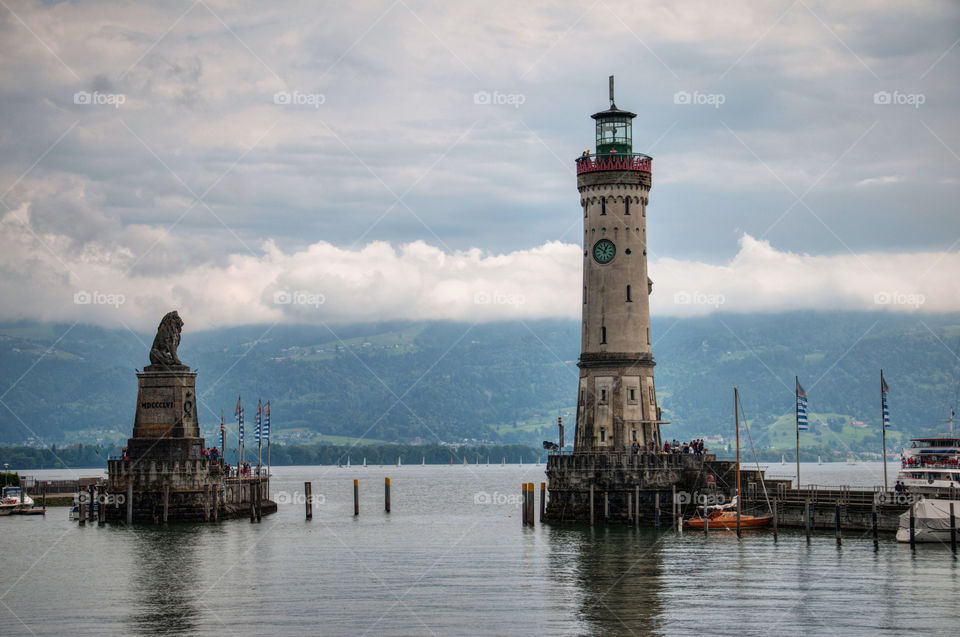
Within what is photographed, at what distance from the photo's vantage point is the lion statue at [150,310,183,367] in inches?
3944

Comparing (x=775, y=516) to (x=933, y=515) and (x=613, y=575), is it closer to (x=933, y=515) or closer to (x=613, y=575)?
(x=933, y=515)

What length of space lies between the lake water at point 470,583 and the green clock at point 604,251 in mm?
20243

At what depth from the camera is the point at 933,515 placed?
7619 cm

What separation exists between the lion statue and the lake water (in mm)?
13327

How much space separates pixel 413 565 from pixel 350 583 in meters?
8.14

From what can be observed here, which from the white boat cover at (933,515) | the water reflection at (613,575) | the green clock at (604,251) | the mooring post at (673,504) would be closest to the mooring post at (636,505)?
the water reflection at (613,575)

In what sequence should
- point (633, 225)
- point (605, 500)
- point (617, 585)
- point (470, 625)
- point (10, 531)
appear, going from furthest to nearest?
1. point (10, 531)
2. point (633, 225)
3. point (605, 500)
4. point (617, 585)
5. point (470, 625)

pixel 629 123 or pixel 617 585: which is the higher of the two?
pixel 629 123

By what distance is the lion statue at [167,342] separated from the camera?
100 meters

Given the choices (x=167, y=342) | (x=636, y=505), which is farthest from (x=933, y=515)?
(x=167, y=342)

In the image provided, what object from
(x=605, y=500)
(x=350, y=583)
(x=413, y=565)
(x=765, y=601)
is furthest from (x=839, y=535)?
(x=350, y=583)

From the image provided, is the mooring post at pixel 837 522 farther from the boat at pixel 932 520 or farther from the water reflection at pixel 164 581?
the water reflection at pixel 164 581

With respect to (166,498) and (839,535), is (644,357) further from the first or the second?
(166,498)

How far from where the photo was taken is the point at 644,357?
93312 mm
